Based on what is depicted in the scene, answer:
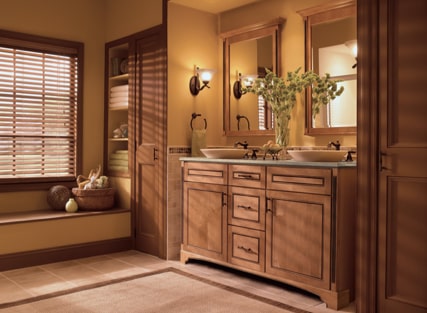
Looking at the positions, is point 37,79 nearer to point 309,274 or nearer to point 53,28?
point 53,28

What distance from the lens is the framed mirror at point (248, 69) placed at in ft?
14.1

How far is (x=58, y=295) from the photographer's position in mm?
3389

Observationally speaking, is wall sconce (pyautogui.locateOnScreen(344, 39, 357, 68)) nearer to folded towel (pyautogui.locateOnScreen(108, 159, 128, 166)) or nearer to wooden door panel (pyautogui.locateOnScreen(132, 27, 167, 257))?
wooden door panel (pyautogui.locateOnScreen(132, 27, 167, 257))

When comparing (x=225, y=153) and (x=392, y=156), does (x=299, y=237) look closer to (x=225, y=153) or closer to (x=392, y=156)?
(x=392, y=156)

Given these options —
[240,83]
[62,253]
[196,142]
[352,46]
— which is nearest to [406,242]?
[352,46]

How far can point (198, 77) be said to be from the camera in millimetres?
4613

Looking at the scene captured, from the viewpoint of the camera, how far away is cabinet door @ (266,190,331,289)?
319 cm

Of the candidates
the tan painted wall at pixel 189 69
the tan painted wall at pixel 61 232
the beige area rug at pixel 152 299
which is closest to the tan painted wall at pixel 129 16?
the tan painted wall at pixel 189 69

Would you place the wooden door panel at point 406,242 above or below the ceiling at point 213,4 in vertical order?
below

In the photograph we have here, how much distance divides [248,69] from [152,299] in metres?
2.31

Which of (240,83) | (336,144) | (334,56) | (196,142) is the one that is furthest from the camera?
(240,83)

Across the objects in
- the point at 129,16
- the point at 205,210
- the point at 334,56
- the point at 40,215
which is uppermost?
the point at 129,16

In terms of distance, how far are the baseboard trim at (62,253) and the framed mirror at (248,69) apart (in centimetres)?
156

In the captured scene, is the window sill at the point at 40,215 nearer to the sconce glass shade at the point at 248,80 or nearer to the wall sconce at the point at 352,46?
the sconce glass shade at the point at 248,80
